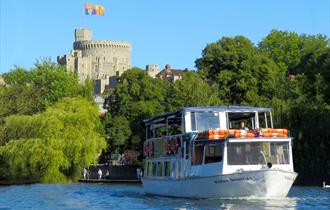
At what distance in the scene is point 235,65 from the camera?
74562 millimetres

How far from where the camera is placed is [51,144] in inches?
2190

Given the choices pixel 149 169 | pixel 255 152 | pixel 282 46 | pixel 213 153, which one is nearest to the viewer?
pixel 255 152

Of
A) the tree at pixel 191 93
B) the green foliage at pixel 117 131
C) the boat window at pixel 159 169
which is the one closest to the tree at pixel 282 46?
the tree at pixel 191 93

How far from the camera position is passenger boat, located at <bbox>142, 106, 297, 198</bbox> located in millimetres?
34656

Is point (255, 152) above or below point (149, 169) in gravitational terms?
above

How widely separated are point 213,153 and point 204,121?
276 centimetres

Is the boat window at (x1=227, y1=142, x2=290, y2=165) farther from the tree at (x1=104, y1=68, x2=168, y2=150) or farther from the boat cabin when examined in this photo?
the tree at (x1=104, y1=68, x2=168, y2=150)

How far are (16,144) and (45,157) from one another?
2.51 metres

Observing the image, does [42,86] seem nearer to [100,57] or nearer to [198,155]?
[198,155]

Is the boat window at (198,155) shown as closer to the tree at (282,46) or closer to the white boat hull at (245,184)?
the white boat hull at (245,184)

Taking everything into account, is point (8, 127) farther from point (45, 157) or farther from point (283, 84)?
point (283, 84)

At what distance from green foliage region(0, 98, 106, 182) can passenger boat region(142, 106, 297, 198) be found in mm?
17046

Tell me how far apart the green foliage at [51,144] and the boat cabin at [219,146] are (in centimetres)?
1601

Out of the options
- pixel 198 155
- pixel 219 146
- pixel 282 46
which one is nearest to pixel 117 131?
pixel 282 46
